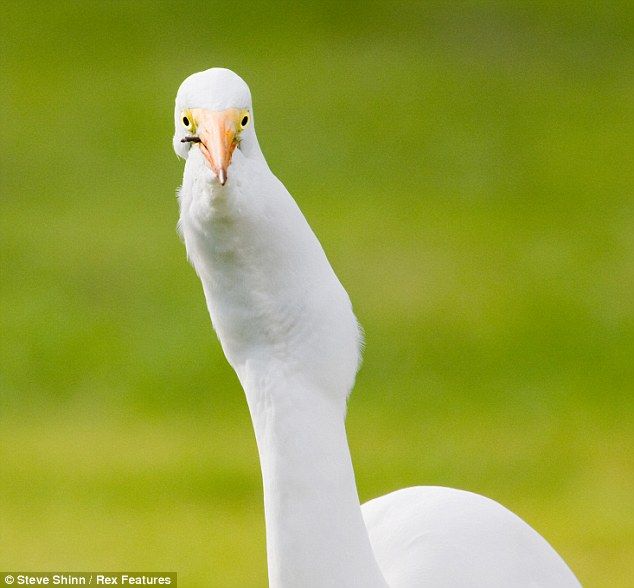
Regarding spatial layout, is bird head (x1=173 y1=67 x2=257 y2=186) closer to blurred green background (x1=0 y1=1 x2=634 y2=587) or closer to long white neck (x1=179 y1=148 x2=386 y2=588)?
long white neck (x1=179 y1=148 x2=386 y2=588)

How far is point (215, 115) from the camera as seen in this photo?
4.09ft

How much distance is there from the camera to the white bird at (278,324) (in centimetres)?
125

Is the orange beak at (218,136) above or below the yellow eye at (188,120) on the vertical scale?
below

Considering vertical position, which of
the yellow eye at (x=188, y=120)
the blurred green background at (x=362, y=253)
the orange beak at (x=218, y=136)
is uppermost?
the blurred green background at (x=362, y=253)

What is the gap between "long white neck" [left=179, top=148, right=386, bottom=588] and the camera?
1.26m

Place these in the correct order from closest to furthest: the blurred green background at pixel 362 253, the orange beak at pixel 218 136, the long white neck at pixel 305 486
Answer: the orange beak at pixel 218 136, the long white neck at pixel 305 486, the blurred green background at pixel 362 253

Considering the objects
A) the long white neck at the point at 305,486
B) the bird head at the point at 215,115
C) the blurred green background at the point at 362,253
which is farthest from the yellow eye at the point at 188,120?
the blurred green background at the point at 362,253

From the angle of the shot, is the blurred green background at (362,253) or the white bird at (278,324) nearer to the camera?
the white bird at (278,324)

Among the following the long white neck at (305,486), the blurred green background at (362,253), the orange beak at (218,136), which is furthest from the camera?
the blurred green background at (362,253)

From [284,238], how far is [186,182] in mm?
98

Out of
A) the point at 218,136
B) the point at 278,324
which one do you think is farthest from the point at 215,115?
the point at 278,324

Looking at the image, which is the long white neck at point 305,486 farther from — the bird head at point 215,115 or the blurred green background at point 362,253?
the blurred green background at point 362,253

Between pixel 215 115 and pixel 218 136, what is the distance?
29 millimetres

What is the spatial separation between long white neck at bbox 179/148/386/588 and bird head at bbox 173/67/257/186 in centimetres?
2
